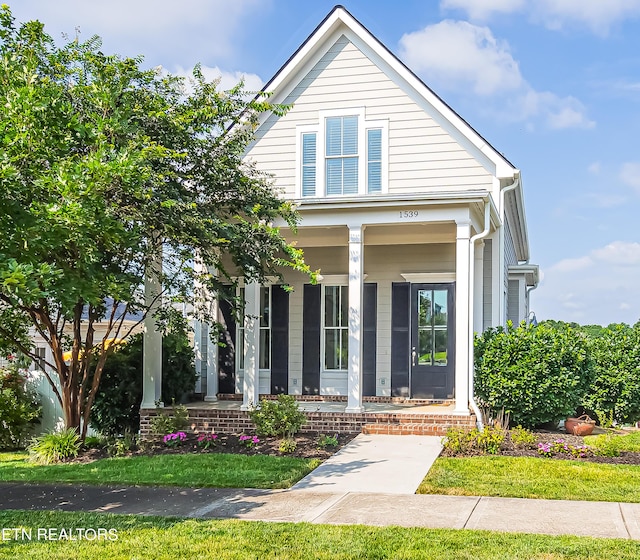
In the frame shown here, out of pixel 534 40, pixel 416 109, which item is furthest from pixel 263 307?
pixel 534 40

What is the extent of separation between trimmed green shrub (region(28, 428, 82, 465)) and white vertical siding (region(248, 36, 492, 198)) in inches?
240

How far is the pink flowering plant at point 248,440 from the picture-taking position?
34.6 feet

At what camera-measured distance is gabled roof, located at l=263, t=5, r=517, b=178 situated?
44.2 feet

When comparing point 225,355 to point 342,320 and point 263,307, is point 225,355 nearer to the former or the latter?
point 263,307

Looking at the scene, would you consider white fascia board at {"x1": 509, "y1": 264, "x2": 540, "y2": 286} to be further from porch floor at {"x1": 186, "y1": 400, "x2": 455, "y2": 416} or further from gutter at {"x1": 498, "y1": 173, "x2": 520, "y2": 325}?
porch floor at {"x1": 186, "y1": 400, "x2": 455, "y2": 416}

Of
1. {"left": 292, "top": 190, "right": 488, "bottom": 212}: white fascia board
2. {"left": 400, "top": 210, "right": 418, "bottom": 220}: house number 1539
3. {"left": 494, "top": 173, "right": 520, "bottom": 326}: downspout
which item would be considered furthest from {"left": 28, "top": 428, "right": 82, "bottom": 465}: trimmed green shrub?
{"left": 494, "top": 173, "right": 520, "bottom": 326}: downspout

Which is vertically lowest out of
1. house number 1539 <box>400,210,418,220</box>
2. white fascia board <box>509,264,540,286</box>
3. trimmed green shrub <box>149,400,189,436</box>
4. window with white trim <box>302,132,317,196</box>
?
trimmed green shrub <box>149,400,189,436</box>

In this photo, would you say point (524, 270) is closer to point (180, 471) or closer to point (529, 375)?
point (529, 375)

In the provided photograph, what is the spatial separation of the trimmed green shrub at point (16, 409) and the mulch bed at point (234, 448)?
2207 millimetres

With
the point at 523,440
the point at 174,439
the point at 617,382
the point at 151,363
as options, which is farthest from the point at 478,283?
the point at 174,439

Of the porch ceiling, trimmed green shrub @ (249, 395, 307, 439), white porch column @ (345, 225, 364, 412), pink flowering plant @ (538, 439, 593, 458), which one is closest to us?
pink flowering plant @ (538, 439, 593, 458)

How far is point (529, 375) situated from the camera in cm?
1132

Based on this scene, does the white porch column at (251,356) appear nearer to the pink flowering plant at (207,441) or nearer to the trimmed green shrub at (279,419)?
the trimmed green shrub at (279,419)

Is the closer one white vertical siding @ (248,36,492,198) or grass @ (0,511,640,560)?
grass @ (0,511,640,560)
